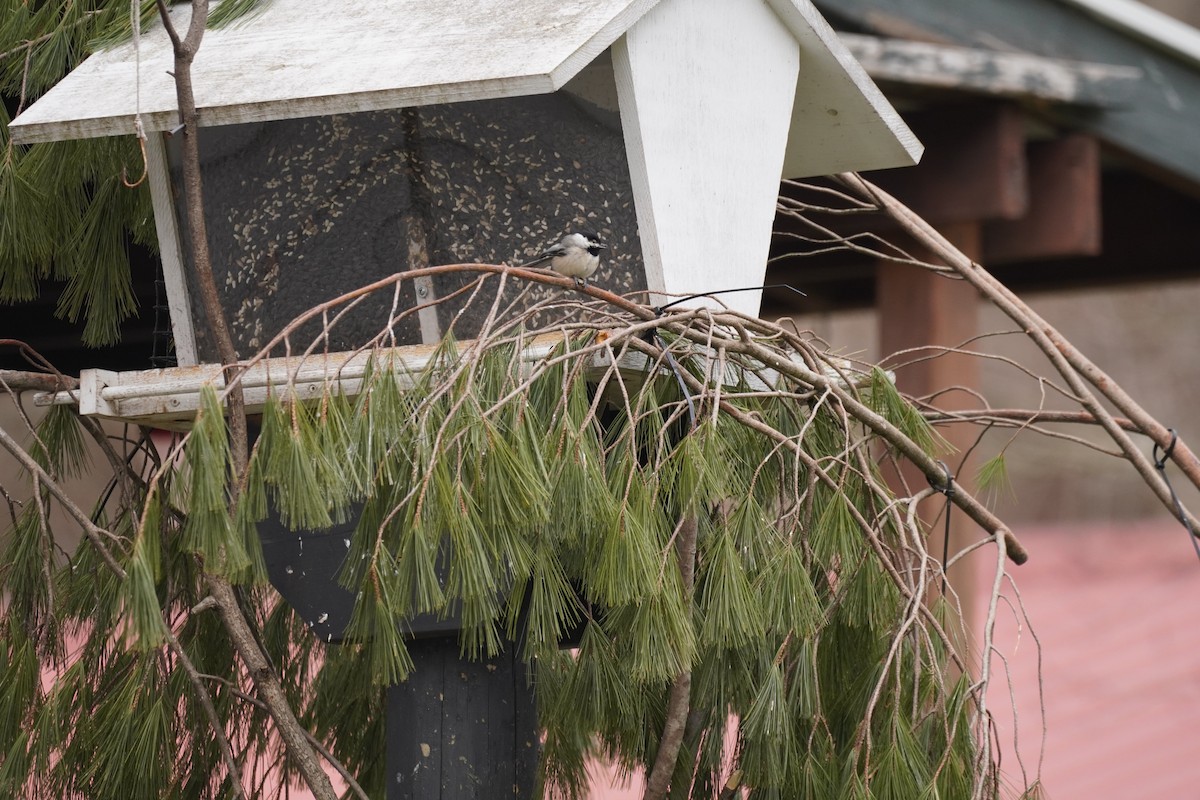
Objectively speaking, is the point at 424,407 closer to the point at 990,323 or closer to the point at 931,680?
the point at 931,680

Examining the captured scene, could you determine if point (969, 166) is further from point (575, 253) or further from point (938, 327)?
point (575, 253)

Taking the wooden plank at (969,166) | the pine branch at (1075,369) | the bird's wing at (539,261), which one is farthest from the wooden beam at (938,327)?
the bird's wing at (539,261)

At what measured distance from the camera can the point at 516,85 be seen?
6.64ft

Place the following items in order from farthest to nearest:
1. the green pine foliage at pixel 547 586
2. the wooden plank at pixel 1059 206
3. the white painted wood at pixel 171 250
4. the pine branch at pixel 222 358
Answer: the wooden plank at pixel 1059 206 < the white painted wood at pixel 171 250 < the pine branch at pixel 222 358 < the green pine foliage at pixel 547 586

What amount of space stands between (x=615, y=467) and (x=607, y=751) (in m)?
0.61

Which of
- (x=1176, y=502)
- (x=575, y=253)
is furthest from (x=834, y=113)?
(x=1176, y=502)

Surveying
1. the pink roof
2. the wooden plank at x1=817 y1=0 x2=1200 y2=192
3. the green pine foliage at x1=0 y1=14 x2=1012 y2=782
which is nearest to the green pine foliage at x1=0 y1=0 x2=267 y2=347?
the green pine foliage at x1=0 y1=14 x2=1012 y2=782

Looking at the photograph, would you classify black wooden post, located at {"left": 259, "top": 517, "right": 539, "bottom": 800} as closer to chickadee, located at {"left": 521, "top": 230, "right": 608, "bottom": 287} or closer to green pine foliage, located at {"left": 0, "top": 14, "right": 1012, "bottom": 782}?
green pine foliage, located at {"left": 0, "top": 14, "right": 1012, "bottom": 782}

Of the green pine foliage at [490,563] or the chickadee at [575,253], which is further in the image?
the chickadee at [575,253]

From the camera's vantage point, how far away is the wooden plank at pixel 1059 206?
3996 mm

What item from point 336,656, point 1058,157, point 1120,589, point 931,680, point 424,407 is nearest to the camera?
point 424,407

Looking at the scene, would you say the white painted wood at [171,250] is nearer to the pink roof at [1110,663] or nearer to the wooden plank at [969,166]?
the wooden plank at [969,166]

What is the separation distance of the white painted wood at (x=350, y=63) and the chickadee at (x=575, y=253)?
36 cm

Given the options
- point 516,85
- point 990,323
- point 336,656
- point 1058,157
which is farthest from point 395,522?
point 990,323
